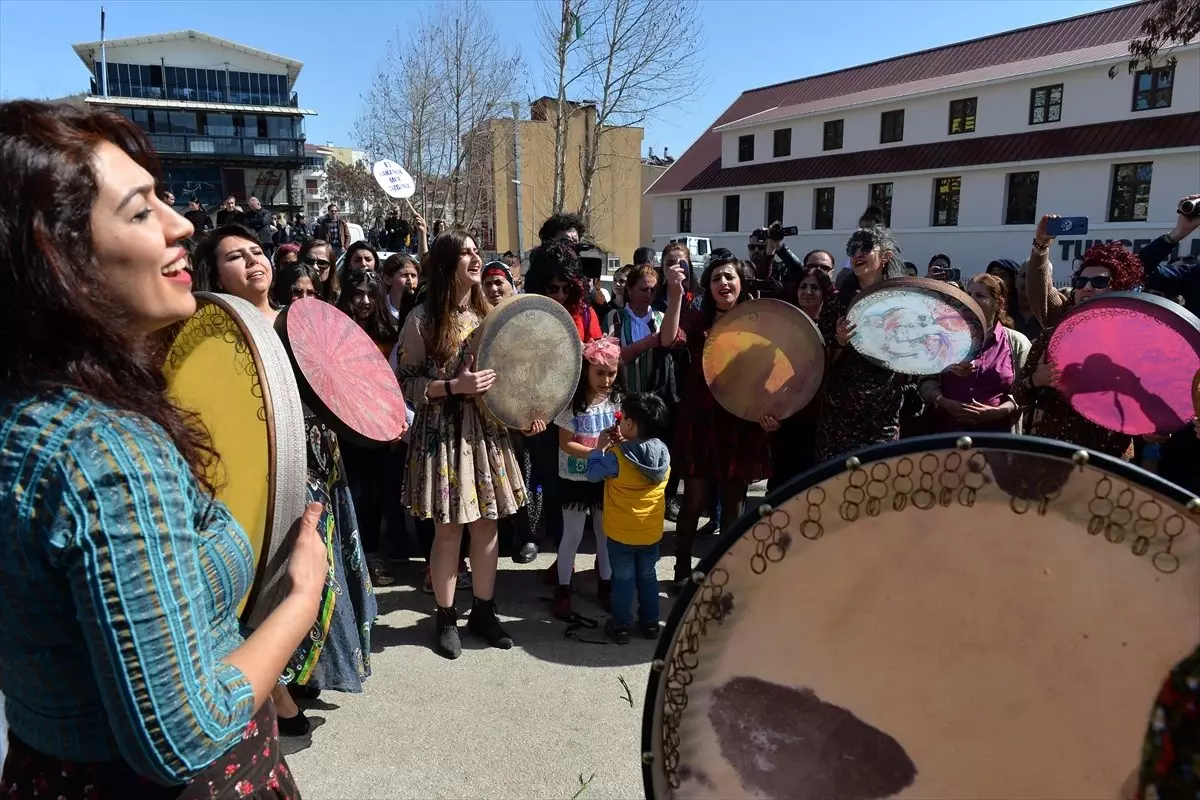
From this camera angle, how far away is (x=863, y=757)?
1147 millimetres

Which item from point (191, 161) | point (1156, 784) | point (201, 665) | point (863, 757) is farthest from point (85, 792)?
point (191, 161)

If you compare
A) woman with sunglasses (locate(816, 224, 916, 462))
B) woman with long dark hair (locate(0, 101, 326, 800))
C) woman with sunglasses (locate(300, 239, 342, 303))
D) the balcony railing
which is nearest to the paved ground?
woman with sunglasses (locate(816, 224, 916, 462))

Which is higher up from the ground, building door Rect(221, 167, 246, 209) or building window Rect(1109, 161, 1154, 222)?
building door Rect(221, 167, 246, 209)

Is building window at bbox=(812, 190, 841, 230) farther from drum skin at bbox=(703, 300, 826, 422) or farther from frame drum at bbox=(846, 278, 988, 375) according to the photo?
frame drum at bbox=(846, 278, 988, 375)

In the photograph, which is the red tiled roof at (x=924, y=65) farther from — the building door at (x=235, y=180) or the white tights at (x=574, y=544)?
the white tights at (x=574, y=544)

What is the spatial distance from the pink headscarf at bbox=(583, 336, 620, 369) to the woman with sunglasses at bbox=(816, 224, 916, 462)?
106cm

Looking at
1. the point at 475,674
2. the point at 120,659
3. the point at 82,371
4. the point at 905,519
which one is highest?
the point at 82,371

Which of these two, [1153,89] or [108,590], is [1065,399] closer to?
[108,590]

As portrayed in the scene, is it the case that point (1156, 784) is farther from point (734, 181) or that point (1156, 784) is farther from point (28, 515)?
point (734, 181)

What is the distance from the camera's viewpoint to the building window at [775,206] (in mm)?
33219

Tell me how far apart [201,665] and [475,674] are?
2.51m

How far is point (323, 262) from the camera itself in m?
5.43

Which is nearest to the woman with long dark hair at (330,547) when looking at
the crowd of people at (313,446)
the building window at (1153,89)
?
the crowd of people at (313,446)

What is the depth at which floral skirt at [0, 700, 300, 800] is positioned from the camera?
3.41 ft
